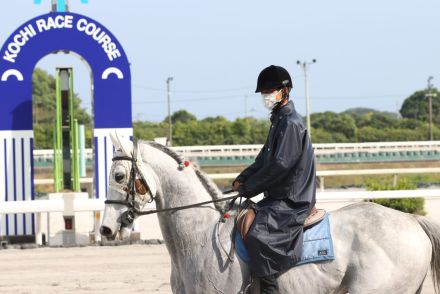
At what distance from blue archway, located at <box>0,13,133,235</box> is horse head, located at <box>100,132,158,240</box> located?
8.22 m

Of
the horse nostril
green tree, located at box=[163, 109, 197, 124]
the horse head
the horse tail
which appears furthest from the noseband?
green tree, located at box=[163, 109, 197, 124]

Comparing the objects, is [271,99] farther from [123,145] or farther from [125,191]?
[125,191]

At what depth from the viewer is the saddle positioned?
5598 millimetres

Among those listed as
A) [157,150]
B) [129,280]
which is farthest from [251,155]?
[157,150]

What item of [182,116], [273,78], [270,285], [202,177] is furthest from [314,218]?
[182,116]

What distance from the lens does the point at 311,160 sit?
5621 mm

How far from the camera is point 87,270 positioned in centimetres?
1124

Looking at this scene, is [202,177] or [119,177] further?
[202,177]

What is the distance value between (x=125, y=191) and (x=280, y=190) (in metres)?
0.98

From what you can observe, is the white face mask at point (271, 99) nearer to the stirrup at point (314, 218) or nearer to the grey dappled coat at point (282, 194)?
the grey dappled coat at point (282, 194)

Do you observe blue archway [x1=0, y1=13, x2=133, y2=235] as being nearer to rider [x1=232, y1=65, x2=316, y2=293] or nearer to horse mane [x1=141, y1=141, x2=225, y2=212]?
horse mane [x1=141, y1=141, x2=225, y2=212]

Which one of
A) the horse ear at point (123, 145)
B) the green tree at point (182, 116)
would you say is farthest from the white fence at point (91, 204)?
the green tree at point (182, 116)

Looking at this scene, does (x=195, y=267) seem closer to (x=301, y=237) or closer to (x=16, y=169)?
(x=301, y=237)

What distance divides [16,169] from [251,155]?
86.1 feet
